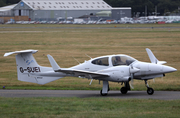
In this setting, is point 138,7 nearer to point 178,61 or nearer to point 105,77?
point 178,61

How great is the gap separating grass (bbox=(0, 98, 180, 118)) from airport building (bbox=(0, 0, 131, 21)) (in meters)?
132

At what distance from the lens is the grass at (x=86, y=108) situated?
1018 centimetres

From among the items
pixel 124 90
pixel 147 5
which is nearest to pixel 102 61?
pixel 124 90

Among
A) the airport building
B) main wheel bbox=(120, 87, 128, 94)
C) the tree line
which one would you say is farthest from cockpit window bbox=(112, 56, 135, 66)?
the tree line

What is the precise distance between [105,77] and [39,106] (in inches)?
162

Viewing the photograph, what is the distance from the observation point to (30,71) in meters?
15.6

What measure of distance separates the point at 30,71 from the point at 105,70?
446 centimetres

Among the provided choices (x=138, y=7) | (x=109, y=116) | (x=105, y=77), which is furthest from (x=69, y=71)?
(x=138, y=7)

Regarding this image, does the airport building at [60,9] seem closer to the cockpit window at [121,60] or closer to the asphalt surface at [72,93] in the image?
the asphalt surface at [72,93]

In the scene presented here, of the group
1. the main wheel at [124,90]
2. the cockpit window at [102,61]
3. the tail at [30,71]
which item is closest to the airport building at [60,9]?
the tail at [30,71]

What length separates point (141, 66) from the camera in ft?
46.5

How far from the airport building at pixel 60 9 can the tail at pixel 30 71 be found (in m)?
129

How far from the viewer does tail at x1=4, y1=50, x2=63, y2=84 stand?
15492 mm

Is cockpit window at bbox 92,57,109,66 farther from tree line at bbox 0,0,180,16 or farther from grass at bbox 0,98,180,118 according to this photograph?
tree line at bbox 0,0,180,16
